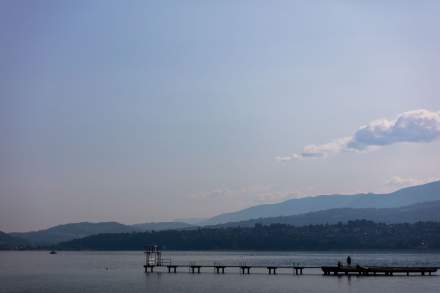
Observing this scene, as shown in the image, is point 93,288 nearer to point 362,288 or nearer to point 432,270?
point 362,288

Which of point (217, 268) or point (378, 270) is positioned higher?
point (217, 268)

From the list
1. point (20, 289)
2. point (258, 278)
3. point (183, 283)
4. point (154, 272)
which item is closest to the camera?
point (20, 289)

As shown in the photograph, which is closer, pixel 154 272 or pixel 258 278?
pixel 258 278

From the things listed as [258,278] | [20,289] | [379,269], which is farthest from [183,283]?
[379,269]

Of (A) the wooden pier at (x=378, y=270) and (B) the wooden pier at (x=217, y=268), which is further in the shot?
(B) the wooden pier at (x=217, y=268)

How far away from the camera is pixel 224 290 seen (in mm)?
79312

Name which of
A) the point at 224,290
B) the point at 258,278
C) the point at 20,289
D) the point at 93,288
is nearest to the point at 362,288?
the point at 224,290

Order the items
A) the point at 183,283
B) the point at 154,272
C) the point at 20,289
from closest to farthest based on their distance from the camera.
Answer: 1. the point at 20,289
2. the point at 183,283
3. the point at 154,272

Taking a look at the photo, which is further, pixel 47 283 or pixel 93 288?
pixel 47 283

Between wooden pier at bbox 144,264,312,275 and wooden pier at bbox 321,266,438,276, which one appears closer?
wooden pier at bbox 321,266,438,276

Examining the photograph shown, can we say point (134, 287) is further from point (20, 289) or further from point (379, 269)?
point (379, 269)

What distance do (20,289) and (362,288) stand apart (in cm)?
4229

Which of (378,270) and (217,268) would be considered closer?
Result: (378,270)

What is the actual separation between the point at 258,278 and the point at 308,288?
19.3 m
